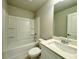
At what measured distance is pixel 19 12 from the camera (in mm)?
2846

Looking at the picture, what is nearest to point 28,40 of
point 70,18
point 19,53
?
point 19,53

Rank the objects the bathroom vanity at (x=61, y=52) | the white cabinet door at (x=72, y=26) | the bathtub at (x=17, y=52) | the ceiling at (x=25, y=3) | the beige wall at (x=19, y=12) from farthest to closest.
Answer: the beige wall at (x=19, y=12) → the ceiling at (x=25, y=3) → the bathtub at (x=17, y=52) → the white cabinet door at (x=72, y=26) → the bathroom vanity at (x=61, y=52)

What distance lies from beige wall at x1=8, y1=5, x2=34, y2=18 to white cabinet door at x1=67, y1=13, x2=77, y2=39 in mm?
2295

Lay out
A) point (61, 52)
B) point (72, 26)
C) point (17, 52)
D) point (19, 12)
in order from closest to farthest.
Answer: point (61, 52) → point (72, 26) → point (17, 52) → point (19, 12)

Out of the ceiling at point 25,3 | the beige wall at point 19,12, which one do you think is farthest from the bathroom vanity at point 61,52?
the beige wall at point 19,12

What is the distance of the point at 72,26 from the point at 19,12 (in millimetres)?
2516

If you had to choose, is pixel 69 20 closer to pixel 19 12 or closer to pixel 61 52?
pixel 61 52

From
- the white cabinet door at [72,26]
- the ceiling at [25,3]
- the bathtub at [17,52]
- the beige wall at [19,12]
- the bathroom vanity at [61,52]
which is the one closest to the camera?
the bathroom vanity at [61,52]

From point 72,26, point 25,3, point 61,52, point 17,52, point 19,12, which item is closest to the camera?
point 61,52

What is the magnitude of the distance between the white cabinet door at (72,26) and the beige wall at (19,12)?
2295 millimetres

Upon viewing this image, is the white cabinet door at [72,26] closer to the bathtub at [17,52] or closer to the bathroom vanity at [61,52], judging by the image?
the bathroom vanity at [61,52]

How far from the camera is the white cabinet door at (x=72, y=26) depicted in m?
1.23

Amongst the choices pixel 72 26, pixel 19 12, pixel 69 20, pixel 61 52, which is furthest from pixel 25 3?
pixel 61 52

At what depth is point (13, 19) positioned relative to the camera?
266 cm
